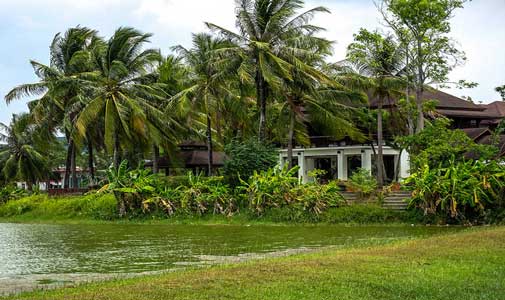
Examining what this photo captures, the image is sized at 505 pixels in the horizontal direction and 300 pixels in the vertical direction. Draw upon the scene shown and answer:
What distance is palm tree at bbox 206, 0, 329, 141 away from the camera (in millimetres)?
27938

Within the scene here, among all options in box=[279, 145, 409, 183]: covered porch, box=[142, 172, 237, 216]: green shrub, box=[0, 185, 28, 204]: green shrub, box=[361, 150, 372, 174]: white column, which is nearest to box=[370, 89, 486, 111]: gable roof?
box=[361, 150, 372, 174]: white column

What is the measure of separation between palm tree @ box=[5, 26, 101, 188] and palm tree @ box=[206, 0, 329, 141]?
1131cm

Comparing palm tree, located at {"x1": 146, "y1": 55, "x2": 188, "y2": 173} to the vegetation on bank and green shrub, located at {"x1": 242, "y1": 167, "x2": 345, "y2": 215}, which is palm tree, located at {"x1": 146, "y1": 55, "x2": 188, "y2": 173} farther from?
green shrub, located at {"x1": 242, "y1": 167, "x2": 345, "y2": 215}

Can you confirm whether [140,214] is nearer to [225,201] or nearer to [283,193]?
[225,201]

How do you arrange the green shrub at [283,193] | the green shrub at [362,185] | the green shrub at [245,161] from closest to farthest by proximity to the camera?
the green shrub at [283,193] < the green shrub at [362,185] < the green shrub at [245,161]

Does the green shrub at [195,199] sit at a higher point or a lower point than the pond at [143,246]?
higher

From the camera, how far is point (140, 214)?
95.2 feet

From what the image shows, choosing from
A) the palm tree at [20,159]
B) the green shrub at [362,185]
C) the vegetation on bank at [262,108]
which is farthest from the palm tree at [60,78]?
the green shrub at [362,185]

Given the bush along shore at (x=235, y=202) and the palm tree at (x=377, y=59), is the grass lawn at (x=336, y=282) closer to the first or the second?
the bush along shore at (x=235, y=202)

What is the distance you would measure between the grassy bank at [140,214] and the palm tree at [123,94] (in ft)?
11.2

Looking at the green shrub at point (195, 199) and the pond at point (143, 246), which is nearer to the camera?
the pond at point (143, 246)

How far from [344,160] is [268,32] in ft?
39.2

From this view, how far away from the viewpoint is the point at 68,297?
25.1 feet

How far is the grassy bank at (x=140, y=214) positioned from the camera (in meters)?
25.4
